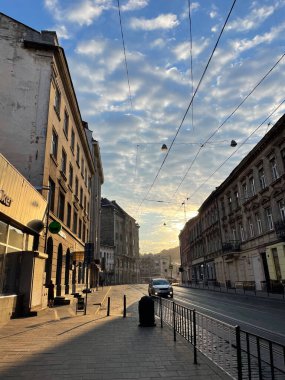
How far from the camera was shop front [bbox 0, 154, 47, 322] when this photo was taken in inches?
478

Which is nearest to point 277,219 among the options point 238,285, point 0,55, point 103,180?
point 238,285

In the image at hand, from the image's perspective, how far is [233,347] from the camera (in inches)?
201

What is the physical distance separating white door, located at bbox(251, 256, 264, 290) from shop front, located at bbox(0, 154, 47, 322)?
2266 cm

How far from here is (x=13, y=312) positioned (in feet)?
44.0

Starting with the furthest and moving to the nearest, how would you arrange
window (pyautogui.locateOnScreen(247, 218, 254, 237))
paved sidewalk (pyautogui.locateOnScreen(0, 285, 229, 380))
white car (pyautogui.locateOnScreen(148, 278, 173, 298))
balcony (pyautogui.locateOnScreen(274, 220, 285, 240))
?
window (pyautogui.locateOnScreen(247, 218, 254, 237))
white car (pyautogui.locateOnScreen(148, 278, 173, 298))
balcony (pyautogui.locateOnScreen(274, 220, 285, 240))
paved sidewalk (pyautogui.locateOnScreen(0, 285, 229, 380))

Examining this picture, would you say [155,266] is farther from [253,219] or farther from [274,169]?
[274,169]

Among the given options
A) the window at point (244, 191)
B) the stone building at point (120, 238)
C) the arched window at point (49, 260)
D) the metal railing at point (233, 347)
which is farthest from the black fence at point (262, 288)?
the stone building at point (120, 238)

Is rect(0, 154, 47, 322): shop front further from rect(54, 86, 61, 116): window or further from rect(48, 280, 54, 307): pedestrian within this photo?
rect(54, 86, 61, 116): window

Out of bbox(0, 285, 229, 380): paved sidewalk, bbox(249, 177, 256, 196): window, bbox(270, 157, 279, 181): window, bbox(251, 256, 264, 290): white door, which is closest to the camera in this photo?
bbox(0, 285, 229, 380): paved sidewalk

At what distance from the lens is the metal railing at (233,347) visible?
12.3 feet

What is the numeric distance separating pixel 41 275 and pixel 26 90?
1123cm

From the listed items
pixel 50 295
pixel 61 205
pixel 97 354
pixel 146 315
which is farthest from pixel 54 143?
pixel 97 354

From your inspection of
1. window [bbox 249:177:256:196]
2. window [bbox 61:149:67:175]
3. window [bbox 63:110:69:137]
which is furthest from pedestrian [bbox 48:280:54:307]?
window [bbox 249:177:256:196]

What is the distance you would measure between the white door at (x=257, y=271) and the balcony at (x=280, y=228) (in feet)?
19.0
